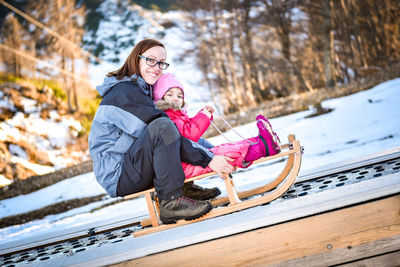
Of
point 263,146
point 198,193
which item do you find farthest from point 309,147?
point 263,146

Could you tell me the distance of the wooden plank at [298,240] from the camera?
1104 mm

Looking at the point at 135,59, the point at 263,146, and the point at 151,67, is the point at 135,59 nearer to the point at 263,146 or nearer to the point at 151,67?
the point at 151,67

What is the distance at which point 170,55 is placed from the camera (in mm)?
13391

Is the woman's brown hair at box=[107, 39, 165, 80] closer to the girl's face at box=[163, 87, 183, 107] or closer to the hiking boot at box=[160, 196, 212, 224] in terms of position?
the girl's face at box=[163, 87, 183, 107]

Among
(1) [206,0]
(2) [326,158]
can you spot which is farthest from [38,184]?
(1) [206,0]

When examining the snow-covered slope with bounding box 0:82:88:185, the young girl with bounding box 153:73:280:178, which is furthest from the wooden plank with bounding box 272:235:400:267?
the snow-covered slope with bounding box 0:82:88:185

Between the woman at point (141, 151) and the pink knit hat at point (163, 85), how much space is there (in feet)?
0.55

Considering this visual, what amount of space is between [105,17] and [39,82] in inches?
208

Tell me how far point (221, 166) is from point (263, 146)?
253 millimetres

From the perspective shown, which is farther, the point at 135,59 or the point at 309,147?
the point at 309,147

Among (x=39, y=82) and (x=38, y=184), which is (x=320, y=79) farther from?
(x=38, y=184)

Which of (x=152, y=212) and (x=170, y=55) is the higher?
(x=170, y=55)

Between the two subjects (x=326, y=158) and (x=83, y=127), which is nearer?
(x=326, y=158)

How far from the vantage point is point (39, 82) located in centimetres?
847
